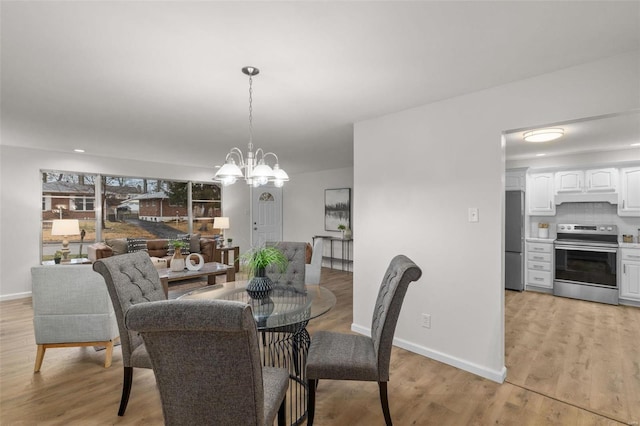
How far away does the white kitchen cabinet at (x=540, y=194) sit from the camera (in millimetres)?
5234

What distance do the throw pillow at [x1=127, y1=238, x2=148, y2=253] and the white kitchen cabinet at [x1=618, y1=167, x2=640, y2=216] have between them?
8.10 metres

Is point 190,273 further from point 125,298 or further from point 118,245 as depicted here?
point 118,245

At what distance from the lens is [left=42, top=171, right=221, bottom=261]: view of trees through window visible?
5.27m

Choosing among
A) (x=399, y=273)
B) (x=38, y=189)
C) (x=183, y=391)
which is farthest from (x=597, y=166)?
(x=38, y=189)

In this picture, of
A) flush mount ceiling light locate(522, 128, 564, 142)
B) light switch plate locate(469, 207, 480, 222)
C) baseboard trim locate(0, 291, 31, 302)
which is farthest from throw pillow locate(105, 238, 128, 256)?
flush mount ceiling light locate(522, 128, 564, 142)

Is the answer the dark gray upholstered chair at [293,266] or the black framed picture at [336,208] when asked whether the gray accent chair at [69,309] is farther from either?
the black framed picture at [336,208]

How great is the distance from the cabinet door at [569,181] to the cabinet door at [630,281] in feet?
4.33

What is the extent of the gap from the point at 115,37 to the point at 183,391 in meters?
1.96

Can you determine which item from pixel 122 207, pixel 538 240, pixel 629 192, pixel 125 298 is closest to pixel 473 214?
pixel 125 298

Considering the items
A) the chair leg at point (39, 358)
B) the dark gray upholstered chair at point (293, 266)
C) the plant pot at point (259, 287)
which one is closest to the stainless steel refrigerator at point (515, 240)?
the dark gray upholstered chair at point (293, 266)

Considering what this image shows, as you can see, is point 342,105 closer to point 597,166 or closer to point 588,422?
point 588,422

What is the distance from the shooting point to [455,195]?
8.97 ft

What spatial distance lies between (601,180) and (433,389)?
4.70 metres

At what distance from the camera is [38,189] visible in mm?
5031
